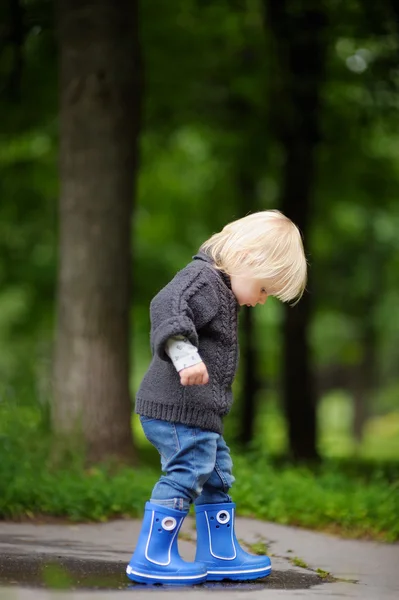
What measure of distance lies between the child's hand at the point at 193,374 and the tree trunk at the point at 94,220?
4164 mm

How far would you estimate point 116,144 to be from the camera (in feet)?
25.5

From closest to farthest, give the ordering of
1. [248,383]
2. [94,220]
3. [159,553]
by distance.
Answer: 1. [159,553]
2. [94,220]
3. [248,383]

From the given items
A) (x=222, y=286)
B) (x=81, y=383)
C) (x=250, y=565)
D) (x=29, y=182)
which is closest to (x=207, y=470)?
(x=250, y=565)

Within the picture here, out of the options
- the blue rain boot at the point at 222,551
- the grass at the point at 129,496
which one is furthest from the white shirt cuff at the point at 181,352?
the grass at the point at 129,496

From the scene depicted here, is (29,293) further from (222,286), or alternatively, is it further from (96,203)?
(222,286)

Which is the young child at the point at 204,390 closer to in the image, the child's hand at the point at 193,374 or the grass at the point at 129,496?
the child's hand at the point at 193,374

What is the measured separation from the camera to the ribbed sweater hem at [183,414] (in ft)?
12.7

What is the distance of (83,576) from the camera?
12.7 ft

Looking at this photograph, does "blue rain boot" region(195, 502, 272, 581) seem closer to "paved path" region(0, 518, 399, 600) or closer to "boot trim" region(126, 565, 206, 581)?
"paved path" region(0, 518, 399, 600)

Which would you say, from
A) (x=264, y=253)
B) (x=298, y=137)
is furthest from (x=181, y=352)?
(x=298, y=137)

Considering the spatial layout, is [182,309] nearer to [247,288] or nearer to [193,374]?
[193,374]

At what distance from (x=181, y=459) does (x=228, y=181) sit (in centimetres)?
1109

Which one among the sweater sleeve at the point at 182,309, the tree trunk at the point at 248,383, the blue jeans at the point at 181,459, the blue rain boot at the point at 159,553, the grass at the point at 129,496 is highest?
the sweater sleeve at the point at 182,309

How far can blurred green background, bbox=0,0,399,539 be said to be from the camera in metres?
6.37
